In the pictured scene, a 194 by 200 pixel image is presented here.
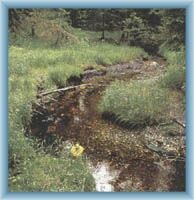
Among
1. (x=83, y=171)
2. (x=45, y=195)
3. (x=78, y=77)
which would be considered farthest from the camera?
(x=78, y=77)

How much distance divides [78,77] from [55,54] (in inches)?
14.7

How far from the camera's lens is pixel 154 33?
566cm

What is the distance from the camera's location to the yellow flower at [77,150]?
5598 millimetres

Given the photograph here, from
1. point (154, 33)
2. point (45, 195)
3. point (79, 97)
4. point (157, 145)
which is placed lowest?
point (45, 195)

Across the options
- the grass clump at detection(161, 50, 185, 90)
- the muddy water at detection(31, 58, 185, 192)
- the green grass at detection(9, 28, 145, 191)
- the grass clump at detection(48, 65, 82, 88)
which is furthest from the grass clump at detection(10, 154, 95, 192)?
the grass clump at detection(161, 50, 185, 90)

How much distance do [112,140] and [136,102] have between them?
399mm

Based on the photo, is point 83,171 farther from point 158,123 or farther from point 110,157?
point 158,123

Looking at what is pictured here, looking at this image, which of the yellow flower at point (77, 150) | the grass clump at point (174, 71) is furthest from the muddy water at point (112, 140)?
the grass clump at point (174, 71)

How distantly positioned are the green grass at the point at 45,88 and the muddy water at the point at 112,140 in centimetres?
12

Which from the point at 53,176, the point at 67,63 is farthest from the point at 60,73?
the point at 53,176

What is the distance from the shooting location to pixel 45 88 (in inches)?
236

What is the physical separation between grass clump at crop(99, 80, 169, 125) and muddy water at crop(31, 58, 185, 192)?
79 millimetres

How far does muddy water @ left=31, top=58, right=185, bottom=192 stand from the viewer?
549 centimetres
